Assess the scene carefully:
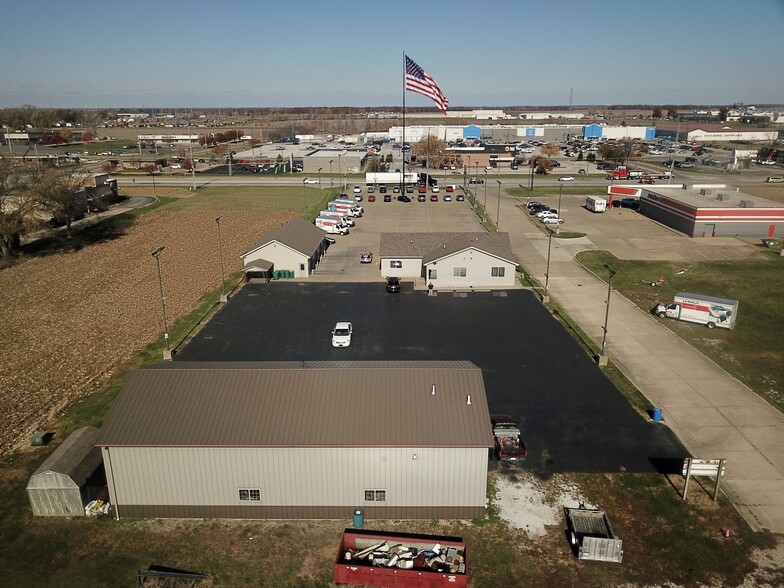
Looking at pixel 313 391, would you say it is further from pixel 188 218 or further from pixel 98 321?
pixel 188 218

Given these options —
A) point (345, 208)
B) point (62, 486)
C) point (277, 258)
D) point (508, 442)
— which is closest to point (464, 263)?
point (277, 258)

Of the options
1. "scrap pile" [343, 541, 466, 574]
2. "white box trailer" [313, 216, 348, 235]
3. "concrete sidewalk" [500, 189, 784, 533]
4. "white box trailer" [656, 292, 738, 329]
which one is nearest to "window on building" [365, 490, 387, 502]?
"scrap pile" [343, 541, 466, 574]

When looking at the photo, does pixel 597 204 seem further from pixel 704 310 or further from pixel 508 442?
pixel 508 442

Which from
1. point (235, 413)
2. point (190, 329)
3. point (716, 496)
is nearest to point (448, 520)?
point (235, 413)

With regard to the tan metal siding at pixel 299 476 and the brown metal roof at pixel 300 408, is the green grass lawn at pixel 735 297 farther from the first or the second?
the tan metal siding at pixel 299 476

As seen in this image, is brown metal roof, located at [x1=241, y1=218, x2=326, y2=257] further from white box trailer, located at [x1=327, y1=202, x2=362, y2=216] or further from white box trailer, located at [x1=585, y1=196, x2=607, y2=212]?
white box trailer, located at [x1=585, y1=196, x2=607, y2=212]

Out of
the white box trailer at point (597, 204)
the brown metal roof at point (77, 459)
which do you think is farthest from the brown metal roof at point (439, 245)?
the white box trailer at point (597, 204)
